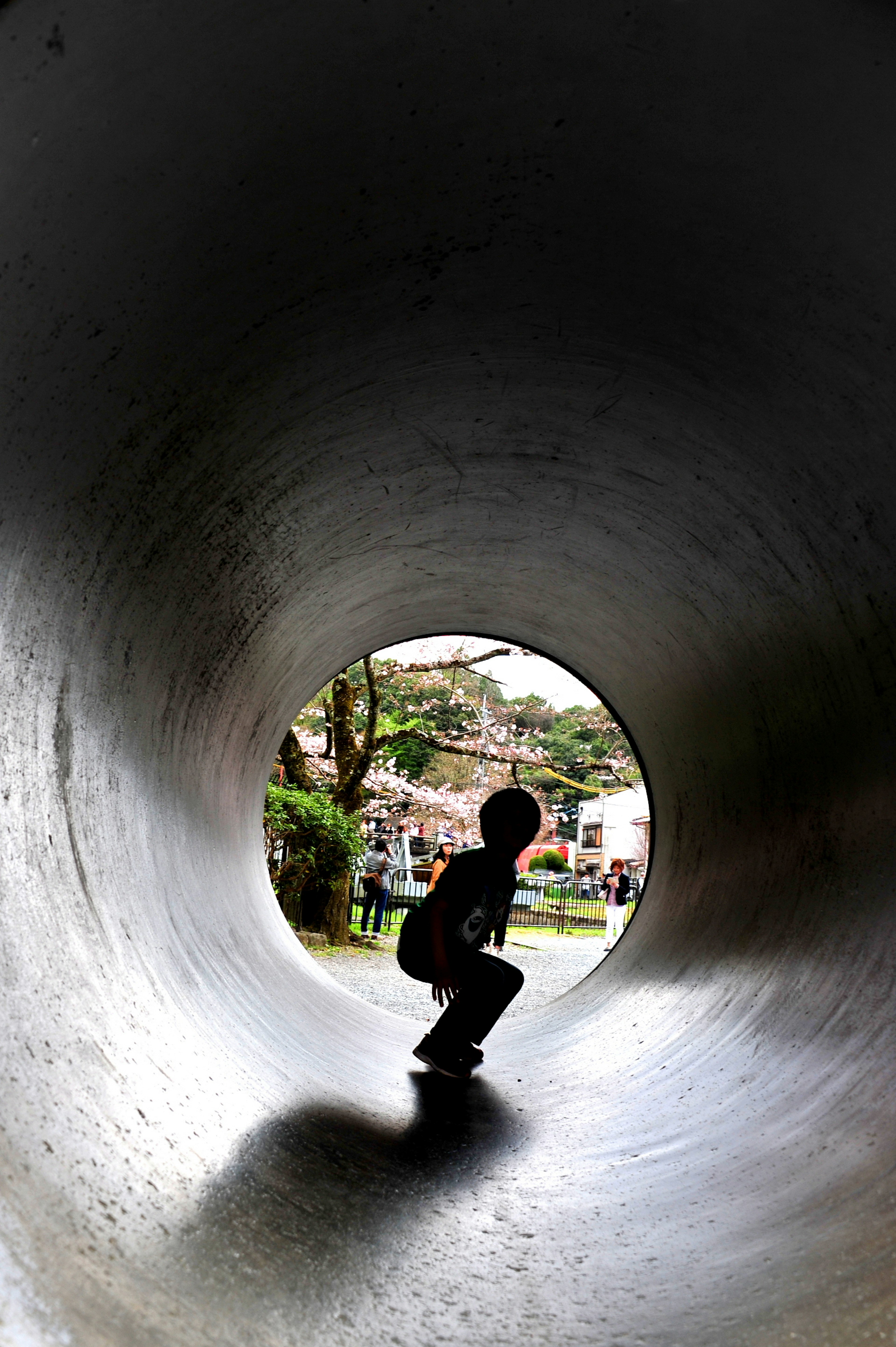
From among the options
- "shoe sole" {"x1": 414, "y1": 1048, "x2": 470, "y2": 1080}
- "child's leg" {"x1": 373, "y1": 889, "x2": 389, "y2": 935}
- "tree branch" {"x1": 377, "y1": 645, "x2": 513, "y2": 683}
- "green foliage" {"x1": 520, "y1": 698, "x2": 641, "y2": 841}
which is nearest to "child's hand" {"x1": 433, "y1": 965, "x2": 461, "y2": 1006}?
"shoe sole" {"x1": 414, "y1": 1048, "x2": 470, "y2": 1080}

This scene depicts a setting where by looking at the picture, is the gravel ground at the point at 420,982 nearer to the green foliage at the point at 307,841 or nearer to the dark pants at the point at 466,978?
the green foliage at the point at 307,841

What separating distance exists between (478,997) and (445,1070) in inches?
19.8

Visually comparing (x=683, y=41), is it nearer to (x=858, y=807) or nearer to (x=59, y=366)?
(x=59, y=366)

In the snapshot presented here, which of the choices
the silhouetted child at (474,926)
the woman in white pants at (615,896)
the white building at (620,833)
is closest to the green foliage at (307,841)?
the woman in white pants at (615,896)

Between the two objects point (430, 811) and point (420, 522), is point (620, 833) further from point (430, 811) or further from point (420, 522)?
point (420, 522)

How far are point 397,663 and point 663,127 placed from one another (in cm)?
1397

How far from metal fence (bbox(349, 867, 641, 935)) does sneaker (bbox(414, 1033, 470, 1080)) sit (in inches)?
568

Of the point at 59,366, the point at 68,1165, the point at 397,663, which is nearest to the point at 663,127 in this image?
the point at 59,366

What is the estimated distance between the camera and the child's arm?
4199 millimetres

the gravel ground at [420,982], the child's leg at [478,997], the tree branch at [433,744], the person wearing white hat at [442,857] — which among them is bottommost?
the gravel ground at [420,982]

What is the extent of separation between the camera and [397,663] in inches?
634

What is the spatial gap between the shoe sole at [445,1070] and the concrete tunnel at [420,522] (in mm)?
210

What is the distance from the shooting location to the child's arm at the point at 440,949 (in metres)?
4.20

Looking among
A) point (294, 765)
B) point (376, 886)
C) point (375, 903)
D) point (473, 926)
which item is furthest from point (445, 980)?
point (375, 903)
